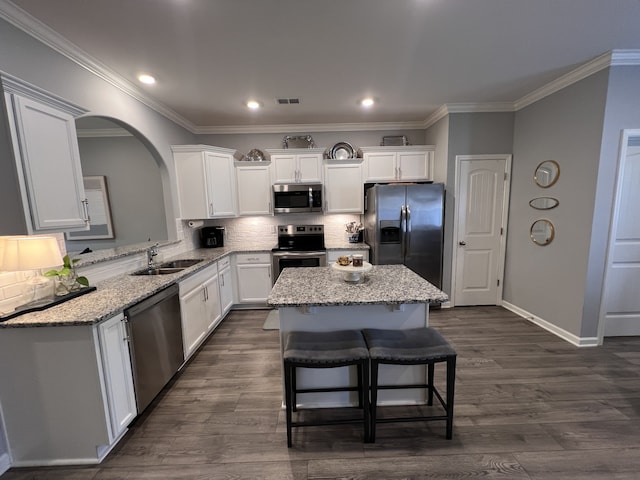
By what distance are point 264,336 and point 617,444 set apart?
9.78 feet

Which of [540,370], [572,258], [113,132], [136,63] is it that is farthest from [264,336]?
[113,132]

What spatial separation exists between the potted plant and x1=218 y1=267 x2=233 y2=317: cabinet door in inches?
62.8

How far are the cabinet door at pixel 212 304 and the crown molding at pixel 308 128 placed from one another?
2.38 m

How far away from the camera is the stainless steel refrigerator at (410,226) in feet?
11.6

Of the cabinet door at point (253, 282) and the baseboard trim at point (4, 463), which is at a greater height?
the cabinet door at point (253, 282)

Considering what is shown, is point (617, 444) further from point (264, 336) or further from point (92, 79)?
point (92, 79)

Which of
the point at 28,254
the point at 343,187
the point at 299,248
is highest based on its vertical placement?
the point at 343,187

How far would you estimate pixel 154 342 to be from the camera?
2059mm

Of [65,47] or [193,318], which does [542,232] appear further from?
[65,47]

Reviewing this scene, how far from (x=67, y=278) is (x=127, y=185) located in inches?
107

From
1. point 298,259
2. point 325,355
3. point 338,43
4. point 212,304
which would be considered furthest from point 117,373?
point 338,43

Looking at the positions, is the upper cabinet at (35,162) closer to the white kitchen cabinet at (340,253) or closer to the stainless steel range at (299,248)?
the stainless steel range at (299,248)

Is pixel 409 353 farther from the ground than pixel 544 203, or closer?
closer

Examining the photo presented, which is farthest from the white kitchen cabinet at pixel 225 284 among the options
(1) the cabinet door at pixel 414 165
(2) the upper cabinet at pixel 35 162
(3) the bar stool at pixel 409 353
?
(1) the cabinet door at pixel 414 165
